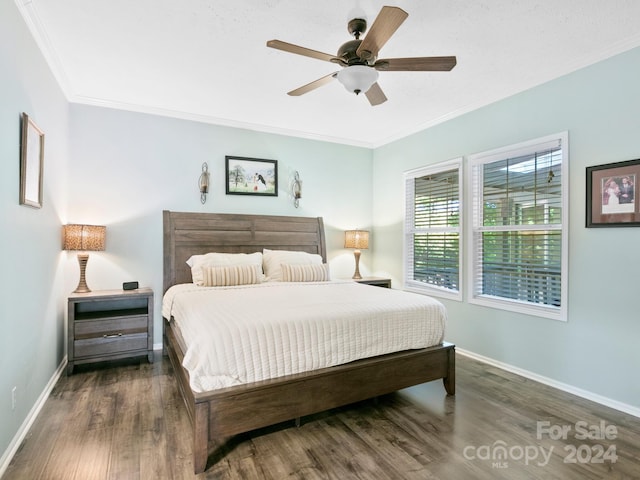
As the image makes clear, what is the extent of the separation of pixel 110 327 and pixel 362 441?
255 cm

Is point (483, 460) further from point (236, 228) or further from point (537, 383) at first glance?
point (236, 228)

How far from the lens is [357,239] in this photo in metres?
4.77

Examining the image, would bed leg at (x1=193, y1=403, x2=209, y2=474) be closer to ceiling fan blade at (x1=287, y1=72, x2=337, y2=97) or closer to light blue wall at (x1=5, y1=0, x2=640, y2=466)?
light blue wall at (x1=5, y1=0, x2=640, y2=466)

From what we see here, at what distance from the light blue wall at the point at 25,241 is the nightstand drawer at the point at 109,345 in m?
0.19

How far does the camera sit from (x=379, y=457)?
197cm

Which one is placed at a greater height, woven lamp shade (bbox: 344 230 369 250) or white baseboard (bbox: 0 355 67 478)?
woven lamp shade (bbox: 344 230 369 250)

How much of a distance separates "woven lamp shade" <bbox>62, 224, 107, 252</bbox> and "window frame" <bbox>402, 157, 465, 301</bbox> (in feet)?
11.6

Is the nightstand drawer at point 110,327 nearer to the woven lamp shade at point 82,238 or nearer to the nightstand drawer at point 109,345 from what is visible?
the nightstand drawer at point 109,345

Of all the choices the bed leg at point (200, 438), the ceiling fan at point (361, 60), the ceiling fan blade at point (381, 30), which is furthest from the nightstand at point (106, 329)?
the ceiling fan blade at point (381, 30)

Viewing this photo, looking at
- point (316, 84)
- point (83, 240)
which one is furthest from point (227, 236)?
point (316, 84)

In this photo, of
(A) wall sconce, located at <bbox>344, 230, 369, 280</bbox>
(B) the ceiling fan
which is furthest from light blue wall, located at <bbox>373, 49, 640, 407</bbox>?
(A) wall sconce, located at <bbox>344, 230, 369, 280</bbox>

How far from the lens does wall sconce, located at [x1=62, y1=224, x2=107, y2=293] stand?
10.6ft

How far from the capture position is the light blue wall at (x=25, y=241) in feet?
6.19

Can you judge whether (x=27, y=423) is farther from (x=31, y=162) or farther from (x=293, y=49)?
(x=293, y=49)
